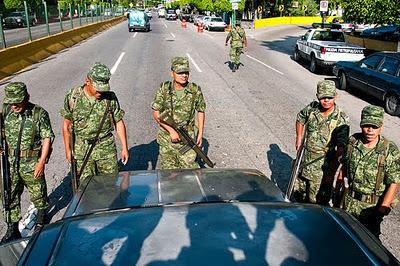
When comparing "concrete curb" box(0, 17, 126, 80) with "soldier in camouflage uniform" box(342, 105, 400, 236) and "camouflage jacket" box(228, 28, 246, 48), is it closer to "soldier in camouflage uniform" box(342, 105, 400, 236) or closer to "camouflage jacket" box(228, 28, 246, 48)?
"camouflage jacket" box(228, 28, 246, 48)

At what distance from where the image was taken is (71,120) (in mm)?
4324

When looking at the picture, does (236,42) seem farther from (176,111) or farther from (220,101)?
(176,111)

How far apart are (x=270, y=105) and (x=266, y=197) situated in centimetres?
827

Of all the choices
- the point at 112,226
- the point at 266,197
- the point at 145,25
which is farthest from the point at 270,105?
the point at 145,25

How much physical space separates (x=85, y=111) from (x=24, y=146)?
75 centimetres

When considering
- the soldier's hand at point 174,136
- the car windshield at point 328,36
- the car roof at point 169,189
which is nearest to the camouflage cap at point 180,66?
the soldier's hand at point 174,136

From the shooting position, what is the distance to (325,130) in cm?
444

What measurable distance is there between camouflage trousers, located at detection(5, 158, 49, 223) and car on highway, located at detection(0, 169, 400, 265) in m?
2.03

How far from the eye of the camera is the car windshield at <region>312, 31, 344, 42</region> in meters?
16.9

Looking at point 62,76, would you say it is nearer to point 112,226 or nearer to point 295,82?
point 295,82

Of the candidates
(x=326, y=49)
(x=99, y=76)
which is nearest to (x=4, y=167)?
(x=99, y=76)

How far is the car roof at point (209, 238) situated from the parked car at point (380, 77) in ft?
29.2

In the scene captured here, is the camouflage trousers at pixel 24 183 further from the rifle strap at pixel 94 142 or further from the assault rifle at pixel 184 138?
the assault rifle at pixel 184 138

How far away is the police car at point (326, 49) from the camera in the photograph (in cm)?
1509
